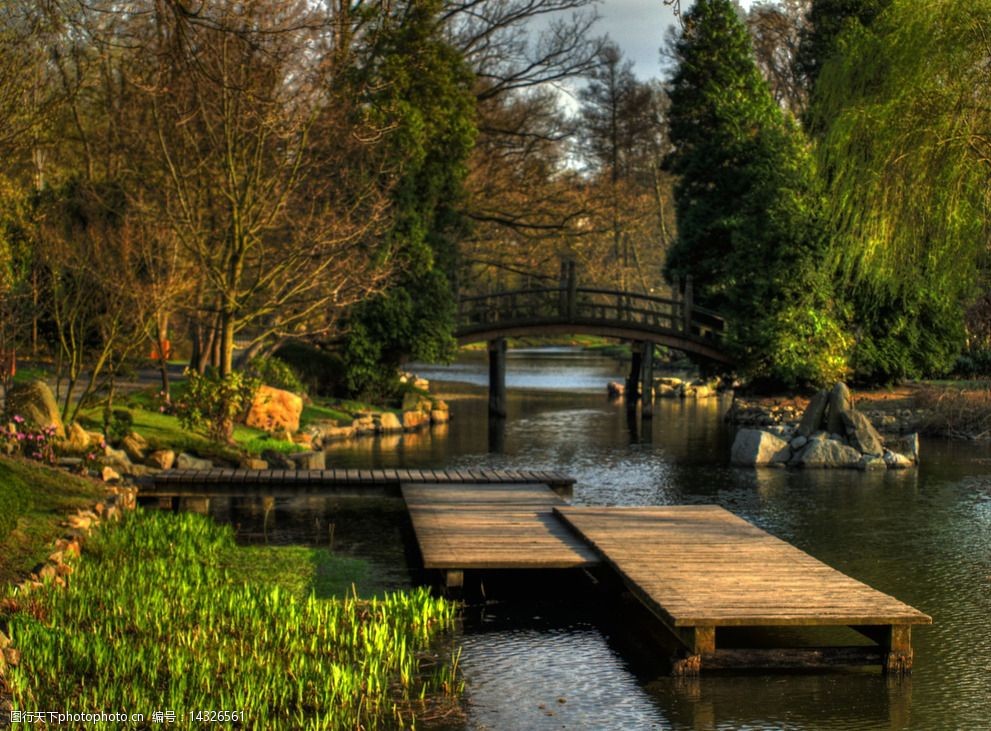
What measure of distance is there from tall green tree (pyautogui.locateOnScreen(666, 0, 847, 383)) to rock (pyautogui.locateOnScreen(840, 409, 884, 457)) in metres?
7.36

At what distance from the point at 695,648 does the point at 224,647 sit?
3885 millimetres

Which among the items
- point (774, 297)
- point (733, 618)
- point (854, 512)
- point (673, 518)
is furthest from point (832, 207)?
point (733, 618)

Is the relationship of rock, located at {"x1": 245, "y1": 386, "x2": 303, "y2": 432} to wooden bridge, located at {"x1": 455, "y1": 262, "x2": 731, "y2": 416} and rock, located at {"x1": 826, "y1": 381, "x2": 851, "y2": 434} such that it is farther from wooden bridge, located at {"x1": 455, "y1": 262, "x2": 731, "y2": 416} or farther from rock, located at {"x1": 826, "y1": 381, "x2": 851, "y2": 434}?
rock, located at {"x1": 826, "y1": 381, "x2": 851, "y2": 434}

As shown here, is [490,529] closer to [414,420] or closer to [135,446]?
[135,446]

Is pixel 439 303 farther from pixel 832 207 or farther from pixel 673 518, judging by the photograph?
pixel 673 518

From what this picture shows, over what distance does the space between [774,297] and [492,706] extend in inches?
Result: 1045

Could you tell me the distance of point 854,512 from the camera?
66.5 feet

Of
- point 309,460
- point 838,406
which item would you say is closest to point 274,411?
point 309,460

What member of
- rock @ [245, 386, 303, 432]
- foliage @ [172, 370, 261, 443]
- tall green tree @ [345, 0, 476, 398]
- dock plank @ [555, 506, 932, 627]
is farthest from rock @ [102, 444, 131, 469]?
tall green tree @ [345, 0, 476, 398]

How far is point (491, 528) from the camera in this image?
15.5m

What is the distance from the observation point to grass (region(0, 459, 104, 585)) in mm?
12614

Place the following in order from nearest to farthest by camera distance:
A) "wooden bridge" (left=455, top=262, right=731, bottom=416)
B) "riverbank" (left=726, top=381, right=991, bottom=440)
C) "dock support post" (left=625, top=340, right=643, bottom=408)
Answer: "riverbank" (left=726, top=381, right=991, bottom=440) → "wooden bridge" (left=455, top=262, right=731, bottom=416) → "dock support post" (left=625, top=340, right=643, bottom=408)

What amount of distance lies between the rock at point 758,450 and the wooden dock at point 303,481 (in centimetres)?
806

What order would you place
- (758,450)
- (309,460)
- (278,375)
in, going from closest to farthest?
(309,460) → (758,450) → (278,375)
